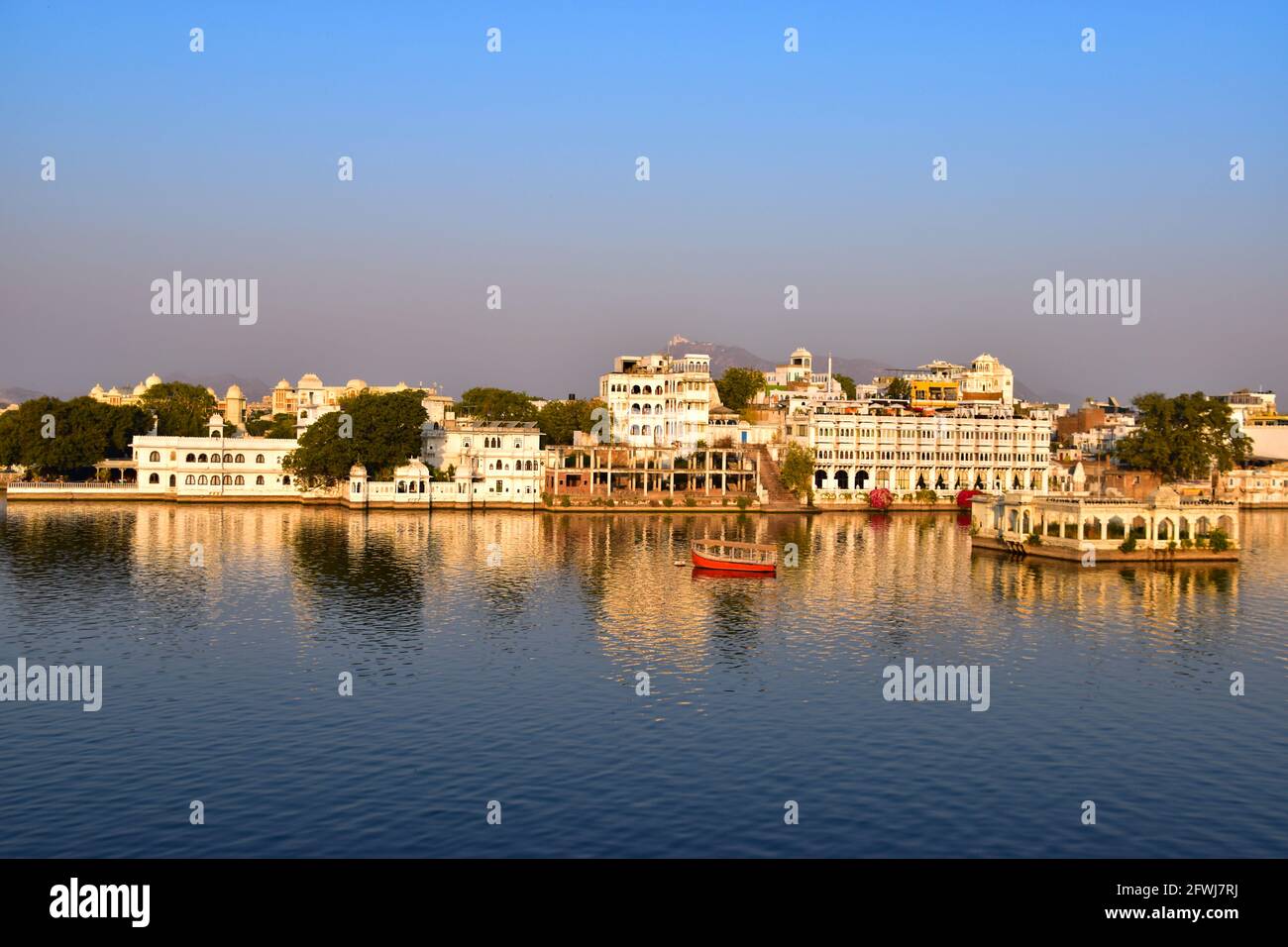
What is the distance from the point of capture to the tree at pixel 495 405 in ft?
471

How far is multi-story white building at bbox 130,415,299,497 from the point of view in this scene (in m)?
109

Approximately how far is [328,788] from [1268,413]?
16884 cm

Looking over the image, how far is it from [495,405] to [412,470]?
141ft

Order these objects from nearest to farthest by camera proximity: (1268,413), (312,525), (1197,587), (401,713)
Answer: (401,713), (1197,587), (312,525), (1268,413)

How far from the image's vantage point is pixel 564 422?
132m

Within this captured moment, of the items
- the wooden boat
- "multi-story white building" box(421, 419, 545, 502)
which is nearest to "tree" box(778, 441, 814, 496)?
"multi-story white building" box(421, 419, 545, 502)

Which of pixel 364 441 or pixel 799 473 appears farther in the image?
pixel 799 473

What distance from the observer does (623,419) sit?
116 meters

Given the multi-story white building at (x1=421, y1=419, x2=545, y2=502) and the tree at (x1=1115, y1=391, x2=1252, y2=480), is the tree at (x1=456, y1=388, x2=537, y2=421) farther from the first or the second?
the tree at (x1=1115, y1=391, x2=1252, y2=480)

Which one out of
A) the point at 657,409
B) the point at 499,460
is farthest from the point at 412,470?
the point at 657,409

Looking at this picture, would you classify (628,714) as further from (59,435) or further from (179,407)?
(179,407)

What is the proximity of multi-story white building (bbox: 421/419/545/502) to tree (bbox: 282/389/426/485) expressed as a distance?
4038 millimetres
